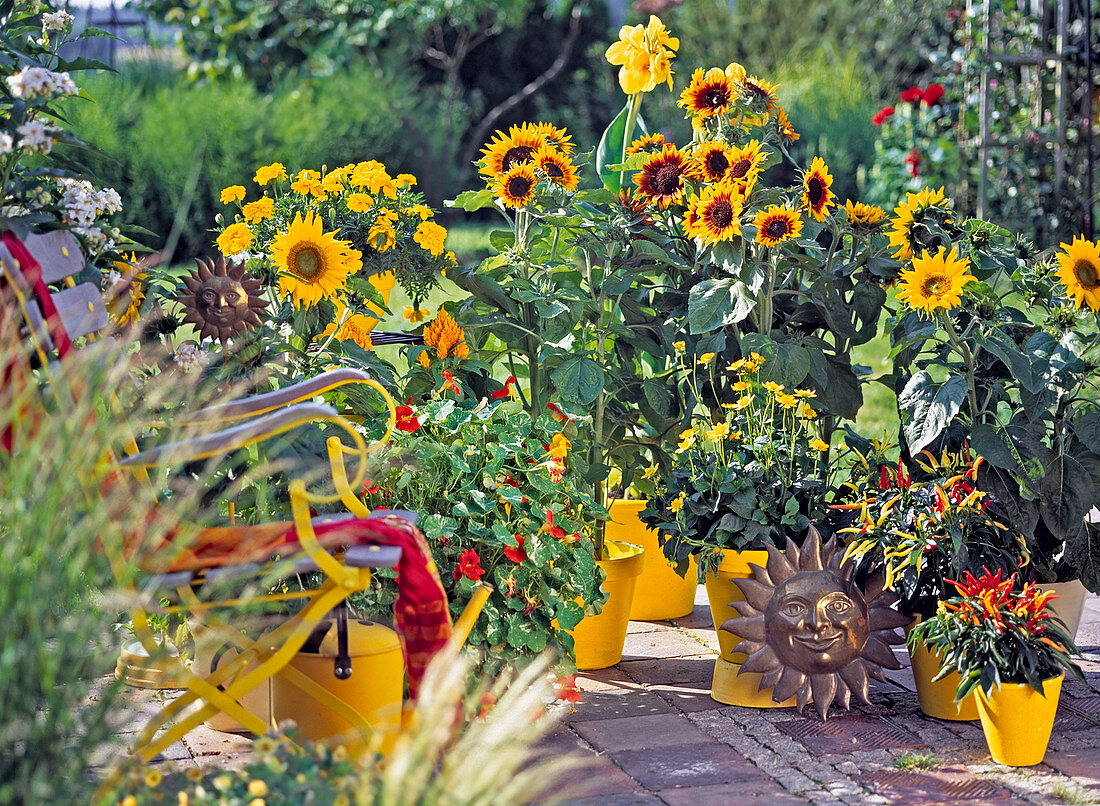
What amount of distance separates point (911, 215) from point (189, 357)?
1602 mm

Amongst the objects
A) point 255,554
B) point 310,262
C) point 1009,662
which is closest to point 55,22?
point 310,262

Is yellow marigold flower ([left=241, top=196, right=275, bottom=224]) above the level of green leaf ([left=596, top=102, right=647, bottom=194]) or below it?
below

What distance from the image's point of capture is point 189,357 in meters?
2.28

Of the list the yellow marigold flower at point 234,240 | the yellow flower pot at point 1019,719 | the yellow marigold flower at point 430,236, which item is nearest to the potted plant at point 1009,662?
the yellow flower pot at point 1019,719

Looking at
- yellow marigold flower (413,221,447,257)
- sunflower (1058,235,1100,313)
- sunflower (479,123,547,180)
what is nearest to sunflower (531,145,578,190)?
sunflower (479,123,547,180)

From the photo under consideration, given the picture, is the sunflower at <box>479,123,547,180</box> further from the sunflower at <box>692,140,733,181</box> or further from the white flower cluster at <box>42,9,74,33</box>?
the white flower cluster at <box>42,9,74,33</box>

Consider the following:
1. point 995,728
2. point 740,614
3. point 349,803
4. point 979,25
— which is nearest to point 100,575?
point 349,803

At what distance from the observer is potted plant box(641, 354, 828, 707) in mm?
2600

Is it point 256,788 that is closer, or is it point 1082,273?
point 256,788

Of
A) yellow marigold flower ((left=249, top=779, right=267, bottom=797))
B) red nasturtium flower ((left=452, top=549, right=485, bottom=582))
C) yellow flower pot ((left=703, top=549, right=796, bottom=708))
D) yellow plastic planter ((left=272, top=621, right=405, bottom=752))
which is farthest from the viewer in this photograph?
yellow flower pot ((left=703, top=549, right=796, bottom=708))

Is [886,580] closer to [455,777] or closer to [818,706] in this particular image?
[818,706]

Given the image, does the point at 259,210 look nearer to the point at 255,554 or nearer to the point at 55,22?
the point at 55,22

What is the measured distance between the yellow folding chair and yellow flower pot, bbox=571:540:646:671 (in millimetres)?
686

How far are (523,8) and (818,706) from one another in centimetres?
1017
